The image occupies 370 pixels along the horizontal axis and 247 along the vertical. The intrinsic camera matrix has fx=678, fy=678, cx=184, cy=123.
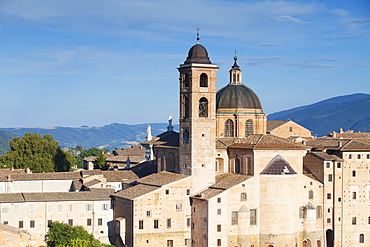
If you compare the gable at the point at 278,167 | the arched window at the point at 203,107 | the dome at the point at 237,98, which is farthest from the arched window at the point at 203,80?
the gable at the point at 278,167

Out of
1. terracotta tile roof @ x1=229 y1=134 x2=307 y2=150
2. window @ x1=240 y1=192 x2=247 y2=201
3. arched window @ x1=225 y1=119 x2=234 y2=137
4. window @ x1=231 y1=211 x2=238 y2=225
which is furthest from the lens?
arched window @ x1=225 y1=119 x2=234 y2=137

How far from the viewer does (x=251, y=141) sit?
61719 millimetres

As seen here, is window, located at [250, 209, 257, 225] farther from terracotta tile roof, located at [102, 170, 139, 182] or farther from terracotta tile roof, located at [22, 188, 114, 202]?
terracotta tile roof, located at [102, 170, 139, 182]

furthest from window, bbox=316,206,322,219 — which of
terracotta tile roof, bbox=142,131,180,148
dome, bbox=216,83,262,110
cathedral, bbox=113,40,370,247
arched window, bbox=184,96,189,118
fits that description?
arched window, bbox=184,96,189,118

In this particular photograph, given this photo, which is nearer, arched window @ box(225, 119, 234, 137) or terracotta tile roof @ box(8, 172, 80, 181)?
arched window @ box(225, 119, 234, 137)

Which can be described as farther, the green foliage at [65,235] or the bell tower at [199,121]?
the bell tower at [199,121]

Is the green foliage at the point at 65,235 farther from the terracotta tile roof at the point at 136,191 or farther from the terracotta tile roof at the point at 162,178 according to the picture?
the terracotta tile roof at the point at 162,178

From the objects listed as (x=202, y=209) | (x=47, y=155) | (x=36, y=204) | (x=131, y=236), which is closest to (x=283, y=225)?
(x=202, y=209)

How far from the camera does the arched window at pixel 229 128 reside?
2655 inches

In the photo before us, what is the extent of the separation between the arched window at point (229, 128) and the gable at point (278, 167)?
8.57m

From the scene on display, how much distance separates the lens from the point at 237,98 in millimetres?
67625

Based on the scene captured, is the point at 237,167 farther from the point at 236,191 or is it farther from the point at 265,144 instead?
the point at 236,191

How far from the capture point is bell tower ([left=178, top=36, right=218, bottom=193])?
60.5 meters

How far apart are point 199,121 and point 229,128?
7472mm
